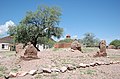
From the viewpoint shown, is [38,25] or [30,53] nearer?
[30,53]

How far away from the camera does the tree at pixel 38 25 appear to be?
44438mm

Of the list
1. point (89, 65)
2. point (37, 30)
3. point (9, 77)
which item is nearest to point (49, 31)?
point (37, 30)

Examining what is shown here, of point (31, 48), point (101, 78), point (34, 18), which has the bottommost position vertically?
point (101, 78)

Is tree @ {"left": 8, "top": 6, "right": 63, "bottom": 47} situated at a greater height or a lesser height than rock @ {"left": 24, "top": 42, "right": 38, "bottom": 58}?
greater

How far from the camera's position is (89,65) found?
14.1 m

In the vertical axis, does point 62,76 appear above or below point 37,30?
below

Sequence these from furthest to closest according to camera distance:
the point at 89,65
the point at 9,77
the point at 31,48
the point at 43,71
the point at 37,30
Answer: the point at 37,30 → the point at 31,48 → the point at 89,65 → the point at 43,71 → the point at 9,77

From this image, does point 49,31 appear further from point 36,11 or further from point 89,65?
point 89,65

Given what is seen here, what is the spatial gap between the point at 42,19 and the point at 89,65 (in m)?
31.7

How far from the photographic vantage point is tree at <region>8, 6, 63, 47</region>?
146 feet

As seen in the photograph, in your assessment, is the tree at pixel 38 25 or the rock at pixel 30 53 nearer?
the rock at pixel 30 53

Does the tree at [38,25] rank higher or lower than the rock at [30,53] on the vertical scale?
higher

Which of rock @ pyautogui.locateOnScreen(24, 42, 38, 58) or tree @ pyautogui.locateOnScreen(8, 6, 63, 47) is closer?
rock @ pyautogui.locateOnScreen(24, 42, 38, 58)

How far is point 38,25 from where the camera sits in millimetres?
44750
